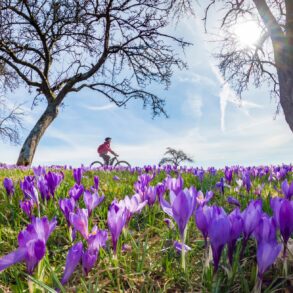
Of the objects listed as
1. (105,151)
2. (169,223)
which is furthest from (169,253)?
(105,151)

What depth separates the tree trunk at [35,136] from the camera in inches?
784

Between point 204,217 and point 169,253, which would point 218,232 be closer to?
point 204,217

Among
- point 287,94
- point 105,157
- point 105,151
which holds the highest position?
point 287,94

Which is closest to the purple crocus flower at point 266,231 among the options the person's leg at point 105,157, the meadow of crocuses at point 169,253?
the meadow of crocuses at point 169,253

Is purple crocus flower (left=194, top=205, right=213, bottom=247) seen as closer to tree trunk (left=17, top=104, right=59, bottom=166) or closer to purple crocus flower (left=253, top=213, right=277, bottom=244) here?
purple crocus flower (left=253, top=213, right=277, bottom=244)

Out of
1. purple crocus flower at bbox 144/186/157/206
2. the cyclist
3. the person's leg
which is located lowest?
purple crocus flower at bbox 144/186/157/206

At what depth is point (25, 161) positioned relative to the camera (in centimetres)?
1986

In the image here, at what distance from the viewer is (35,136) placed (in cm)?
2044

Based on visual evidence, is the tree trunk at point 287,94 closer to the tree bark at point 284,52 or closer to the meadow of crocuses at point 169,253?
the tree bark at point 284,52

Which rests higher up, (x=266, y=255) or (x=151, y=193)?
(x=151, y=193)

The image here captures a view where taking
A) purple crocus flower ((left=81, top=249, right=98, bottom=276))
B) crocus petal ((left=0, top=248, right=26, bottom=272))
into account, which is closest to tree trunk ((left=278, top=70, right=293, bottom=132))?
purple crocus flower ((left=81, top=249, right=98, bottom=276))

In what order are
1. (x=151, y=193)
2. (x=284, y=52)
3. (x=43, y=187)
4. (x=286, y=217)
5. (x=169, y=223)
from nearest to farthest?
(x=286, y=217)
(x=169, y=223)
(x=151, y=193)
(x=43, y=187)
(x=284, y=52)

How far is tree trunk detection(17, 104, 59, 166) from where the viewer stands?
19922mm

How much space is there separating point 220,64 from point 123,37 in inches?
279
